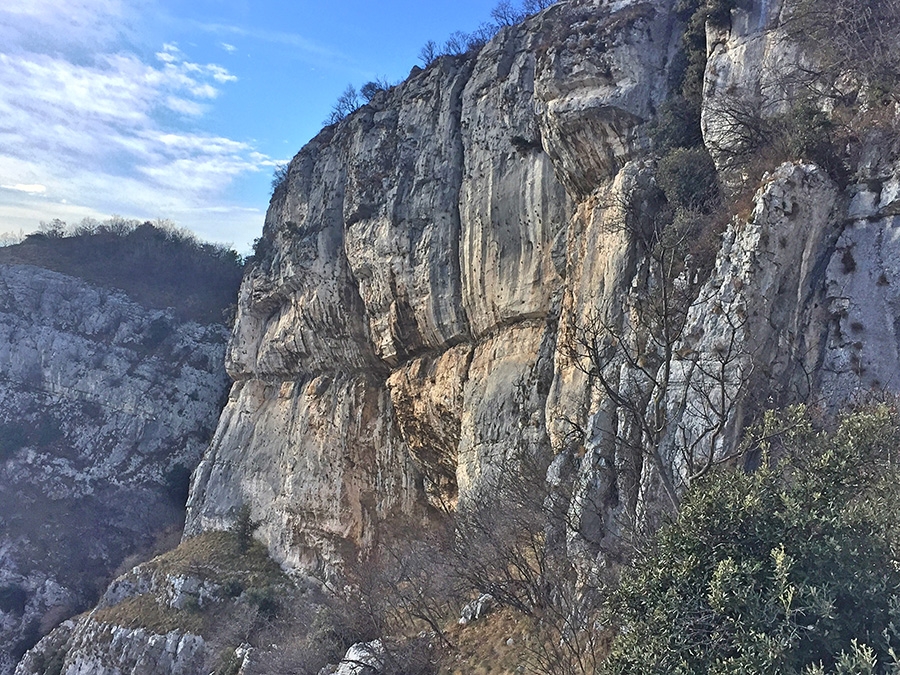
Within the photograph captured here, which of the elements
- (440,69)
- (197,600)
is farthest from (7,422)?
(440,69)

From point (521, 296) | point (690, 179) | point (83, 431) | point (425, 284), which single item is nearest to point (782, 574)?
point (690, 179)

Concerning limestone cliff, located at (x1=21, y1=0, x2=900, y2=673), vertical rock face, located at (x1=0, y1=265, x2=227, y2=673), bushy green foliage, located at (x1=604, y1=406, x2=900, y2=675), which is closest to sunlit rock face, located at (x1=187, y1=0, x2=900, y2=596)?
limestone cliff, located at (x1=21, y1=0, x2=900, y2=673)

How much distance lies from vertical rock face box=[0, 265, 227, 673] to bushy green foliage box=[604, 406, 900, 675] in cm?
3602

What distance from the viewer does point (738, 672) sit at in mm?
4797

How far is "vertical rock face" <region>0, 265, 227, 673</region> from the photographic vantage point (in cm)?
3394

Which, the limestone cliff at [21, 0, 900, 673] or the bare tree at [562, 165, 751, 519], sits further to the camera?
the limestone cliff at [21, 0, 900, 673]

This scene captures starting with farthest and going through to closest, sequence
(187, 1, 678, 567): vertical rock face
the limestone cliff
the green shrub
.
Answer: (187, 1, 678, 567): vertical rock face, the green shrub, the limestone cliff

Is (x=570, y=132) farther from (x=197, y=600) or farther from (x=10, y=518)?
(x=10, y=518)

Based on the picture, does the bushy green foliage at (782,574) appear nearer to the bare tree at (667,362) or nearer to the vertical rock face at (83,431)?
the bare tree at (667,362)

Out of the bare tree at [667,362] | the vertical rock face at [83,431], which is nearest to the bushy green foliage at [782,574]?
the bare tree at [667,362]

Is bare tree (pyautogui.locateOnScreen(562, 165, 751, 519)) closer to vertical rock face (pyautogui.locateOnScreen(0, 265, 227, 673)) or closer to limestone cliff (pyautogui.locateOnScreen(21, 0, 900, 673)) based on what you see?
limestone cliff (pyautogui.locateOnScreen(21, 0, 900, 673))

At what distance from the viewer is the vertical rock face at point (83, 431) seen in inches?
1336

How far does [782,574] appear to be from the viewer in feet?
16.2

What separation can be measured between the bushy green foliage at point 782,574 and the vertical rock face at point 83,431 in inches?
1418
